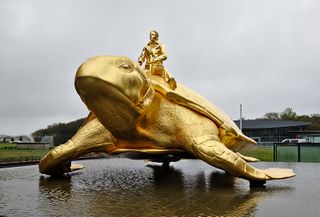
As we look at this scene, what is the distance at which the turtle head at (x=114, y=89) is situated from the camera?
21.8ft

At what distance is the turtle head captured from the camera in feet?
21.8

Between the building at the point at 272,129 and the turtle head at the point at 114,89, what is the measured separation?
60.2m

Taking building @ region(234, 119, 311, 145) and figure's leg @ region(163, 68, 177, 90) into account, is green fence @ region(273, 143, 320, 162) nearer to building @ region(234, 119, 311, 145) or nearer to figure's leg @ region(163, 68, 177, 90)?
figure's leg @ region(163, 68, 177, 90)

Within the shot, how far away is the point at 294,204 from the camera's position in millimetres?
5828

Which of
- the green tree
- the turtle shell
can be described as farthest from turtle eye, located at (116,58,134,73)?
the green tree

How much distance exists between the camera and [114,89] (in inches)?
266

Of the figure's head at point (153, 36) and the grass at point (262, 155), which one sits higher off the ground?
the figure's head at point (153, 36)

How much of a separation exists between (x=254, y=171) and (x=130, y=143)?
2.63 m

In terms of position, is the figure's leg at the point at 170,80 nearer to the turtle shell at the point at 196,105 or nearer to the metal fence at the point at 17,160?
the turtle shell at the point at 196,105

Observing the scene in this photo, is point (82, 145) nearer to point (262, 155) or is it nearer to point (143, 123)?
point (143, 123)

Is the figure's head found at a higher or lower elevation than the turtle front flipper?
higher

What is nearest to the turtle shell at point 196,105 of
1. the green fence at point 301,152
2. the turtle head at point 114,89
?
the turtle head at point 114,89

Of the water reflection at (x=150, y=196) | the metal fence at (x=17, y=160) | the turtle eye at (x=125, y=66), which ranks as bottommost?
the metal fence at (x=17, y=160)

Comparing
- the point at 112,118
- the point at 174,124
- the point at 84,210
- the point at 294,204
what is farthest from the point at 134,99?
the point at 294,204
